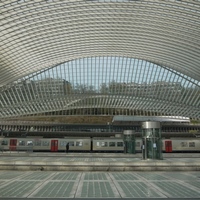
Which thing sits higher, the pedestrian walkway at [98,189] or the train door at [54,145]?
the train door at [54,145]

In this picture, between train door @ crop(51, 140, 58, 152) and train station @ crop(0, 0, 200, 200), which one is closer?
train station @ crop(0, 0, 200, 200)

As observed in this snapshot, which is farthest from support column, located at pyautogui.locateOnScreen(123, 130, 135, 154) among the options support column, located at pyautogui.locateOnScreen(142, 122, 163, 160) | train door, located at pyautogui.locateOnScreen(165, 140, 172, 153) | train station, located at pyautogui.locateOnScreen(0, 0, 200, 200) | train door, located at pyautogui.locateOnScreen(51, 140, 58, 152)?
train door, located at pyautogui.locateOnScreen(51, 140, 58, 152)

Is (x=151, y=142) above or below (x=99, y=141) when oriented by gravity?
below

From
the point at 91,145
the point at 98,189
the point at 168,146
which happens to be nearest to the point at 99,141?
the point at 91,145

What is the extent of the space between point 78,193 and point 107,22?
108 feet

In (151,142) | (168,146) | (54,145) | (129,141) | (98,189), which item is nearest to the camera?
(98,189)

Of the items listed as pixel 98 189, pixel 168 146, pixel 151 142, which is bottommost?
pixel 98 189

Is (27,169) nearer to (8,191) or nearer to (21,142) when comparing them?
(8,191)

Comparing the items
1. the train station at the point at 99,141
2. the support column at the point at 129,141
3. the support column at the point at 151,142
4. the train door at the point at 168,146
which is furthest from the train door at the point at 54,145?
the support column at the point at 151,142

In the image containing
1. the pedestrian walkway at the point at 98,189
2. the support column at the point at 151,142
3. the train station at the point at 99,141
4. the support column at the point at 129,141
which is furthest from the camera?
the support column at the point at 129,141

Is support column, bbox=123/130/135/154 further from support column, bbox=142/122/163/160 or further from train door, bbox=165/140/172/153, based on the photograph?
support column, bbox=142/122/163/160

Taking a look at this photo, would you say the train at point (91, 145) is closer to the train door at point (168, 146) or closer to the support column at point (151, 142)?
the train door at point (168, 146)

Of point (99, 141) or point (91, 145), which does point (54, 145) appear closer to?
point (91, 145)

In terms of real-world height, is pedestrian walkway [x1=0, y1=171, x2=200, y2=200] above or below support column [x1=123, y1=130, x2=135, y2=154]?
below
